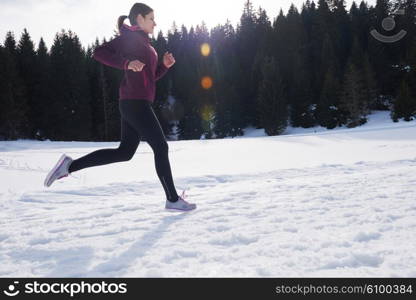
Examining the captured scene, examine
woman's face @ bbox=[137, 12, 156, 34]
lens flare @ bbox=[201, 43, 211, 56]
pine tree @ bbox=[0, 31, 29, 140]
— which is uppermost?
lens flare @ bbox=[201, 43, 211, 56]

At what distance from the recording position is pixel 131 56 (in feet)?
9.49

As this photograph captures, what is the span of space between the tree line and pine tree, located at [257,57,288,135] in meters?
0.13

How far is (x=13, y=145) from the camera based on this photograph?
16016 millimetres

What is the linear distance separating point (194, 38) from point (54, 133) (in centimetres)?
3550

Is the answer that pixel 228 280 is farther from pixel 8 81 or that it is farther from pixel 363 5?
pixel 363 5

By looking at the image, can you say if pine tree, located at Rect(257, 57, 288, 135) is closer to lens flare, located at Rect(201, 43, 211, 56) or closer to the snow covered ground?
lens flare, located at Rect(201, 43, 211, 56)

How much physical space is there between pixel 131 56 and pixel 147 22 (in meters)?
0.37

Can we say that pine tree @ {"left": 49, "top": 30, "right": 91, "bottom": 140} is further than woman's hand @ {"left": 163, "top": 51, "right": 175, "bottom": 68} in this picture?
Yes

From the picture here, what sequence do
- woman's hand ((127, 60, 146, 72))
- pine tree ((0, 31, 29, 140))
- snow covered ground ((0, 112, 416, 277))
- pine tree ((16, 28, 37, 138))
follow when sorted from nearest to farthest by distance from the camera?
snow covered ground ((0, 112, 416, 277)) < woman's hand ((127, 60, 146, 72)) < pine tree ((0, 31, 29, 140)) < pine tree ((16, 28, 37, 138))

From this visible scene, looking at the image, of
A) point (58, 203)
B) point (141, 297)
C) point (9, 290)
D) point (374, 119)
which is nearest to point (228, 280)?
point (141, 297)

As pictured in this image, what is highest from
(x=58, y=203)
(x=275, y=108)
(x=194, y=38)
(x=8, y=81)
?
(x=194, y=38)

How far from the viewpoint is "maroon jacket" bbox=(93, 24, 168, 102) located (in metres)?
2.89

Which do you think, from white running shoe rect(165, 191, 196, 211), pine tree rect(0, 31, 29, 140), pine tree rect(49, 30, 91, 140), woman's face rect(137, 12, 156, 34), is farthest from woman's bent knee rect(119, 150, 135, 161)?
pine tree rect(49, 30, 91, 140)

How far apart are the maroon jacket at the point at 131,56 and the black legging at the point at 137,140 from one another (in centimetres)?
9
